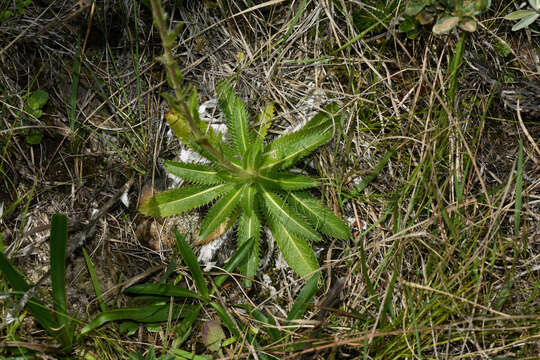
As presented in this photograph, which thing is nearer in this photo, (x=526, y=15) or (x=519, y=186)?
(x=519, y=186)

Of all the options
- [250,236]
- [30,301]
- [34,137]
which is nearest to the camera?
[30,301]

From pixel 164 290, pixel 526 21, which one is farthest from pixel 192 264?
pixel 526 21

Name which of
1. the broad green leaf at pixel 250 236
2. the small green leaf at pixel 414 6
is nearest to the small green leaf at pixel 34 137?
the broad green leaf at pixel 250 236

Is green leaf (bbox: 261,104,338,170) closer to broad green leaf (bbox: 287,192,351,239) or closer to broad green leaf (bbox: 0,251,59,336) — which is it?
broad green leaf (bbox: 287,192,351,239)

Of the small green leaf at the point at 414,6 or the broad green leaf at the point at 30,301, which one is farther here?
the small green leaf at the point at 414,6

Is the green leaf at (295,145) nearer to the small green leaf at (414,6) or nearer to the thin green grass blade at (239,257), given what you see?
the thin green grass blade at (239,257)

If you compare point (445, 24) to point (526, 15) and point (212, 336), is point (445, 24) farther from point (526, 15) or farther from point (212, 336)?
point (212, 336)

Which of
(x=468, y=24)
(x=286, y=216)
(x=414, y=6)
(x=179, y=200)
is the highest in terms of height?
(x=414, y=6)

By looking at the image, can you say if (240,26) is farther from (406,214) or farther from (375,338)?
(375,338)
